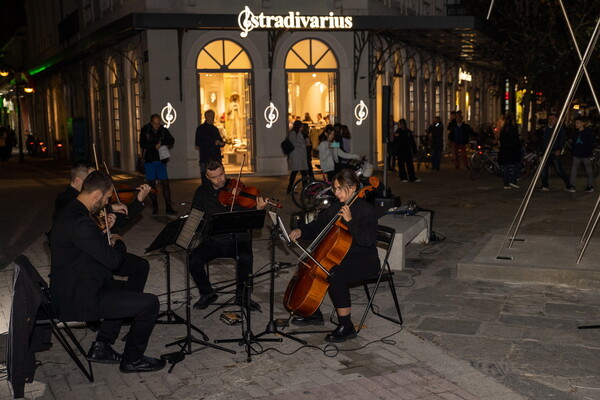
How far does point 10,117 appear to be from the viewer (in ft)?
205

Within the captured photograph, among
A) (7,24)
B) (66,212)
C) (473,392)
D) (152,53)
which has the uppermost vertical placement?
(7,24)

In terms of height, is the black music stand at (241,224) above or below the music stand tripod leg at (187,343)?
above

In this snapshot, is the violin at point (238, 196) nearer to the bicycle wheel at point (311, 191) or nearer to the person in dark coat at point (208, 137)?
the bicycle wheel at point (311, 191)

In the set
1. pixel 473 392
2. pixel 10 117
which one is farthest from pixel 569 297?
pixel 10 117

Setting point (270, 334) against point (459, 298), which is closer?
point (270, 334)

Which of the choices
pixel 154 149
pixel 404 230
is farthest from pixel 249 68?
pixel 404 230

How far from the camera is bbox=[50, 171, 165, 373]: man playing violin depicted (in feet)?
17.7

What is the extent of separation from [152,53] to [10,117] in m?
46.2

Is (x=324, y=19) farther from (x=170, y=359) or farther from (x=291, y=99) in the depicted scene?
(x=170, y=359)

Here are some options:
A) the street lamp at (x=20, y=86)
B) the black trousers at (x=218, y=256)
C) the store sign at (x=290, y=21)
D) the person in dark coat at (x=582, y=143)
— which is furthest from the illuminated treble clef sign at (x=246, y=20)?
the street lamp at (x=20, y=86)

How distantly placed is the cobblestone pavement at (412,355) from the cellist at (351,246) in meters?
0.23

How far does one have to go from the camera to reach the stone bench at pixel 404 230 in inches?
357

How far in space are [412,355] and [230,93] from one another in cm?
1748

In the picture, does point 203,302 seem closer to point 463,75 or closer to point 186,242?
point 186,242
